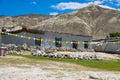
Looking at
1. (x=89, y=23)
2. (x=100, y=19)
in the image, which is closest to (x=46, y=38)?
(x=100, y=19)

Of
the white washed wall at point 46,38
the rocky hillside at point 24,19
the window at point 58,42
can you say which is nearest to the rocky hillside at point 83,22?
the rocky hillside at point 24,19

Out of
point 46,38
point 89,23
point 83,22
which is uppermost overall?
point 89,23

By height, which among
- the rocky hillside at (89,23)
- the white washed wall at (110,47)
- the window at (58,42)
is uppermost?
the rocky hillside at (89,23)

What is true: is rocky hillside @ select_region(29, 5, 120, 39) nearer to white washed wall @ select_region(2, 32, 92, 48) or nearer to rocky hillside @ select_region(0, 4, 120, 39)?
rocky hillside @ select_region(0, 4, 120, 39)

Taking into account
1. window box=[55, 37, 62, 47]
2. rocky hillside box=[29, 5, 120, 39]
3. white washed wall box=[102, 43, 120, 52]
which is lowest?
white washed wall box=[102, 43, 120, 52]

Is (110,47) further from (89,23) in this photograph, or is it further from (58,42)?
(89,23)

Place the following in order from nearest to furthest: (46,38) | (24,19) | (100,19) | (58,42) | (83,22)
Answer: (46,38) < (58,42) < (83,22) < (100,19) < (24,19)

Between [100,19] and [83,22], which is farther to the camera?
[100,19]

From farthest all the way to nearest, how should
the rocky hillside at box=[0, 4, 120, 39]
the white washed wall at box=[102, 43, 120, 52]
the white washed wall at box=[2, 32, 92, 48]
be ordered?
the rocky hillside at box=[0, 4, 120, 39], the white washed wall at box=[102, 43, 120, 52], the white washed wall at box=[2, 32, 92, 48]

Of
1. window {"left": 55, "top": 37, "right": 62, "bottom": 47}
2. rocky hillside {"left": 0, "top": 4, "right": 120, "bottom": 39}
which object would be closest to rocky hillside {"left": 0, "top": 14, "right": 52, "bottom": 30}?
rocky hillside {"left": 0, "top": 4, "right": 120, "bottom": 39}

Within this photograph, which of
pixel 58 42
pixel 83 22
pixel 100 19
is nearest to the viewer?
pixel 58 42

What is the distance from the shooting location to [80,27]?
429ft

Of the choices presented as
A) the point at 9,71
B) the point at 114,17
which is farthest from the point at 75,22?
the point at 9,71

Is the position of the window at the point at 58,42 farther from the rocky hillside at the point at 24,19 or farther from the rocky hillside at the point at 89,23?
the rocky hillside at the point at 24,19
